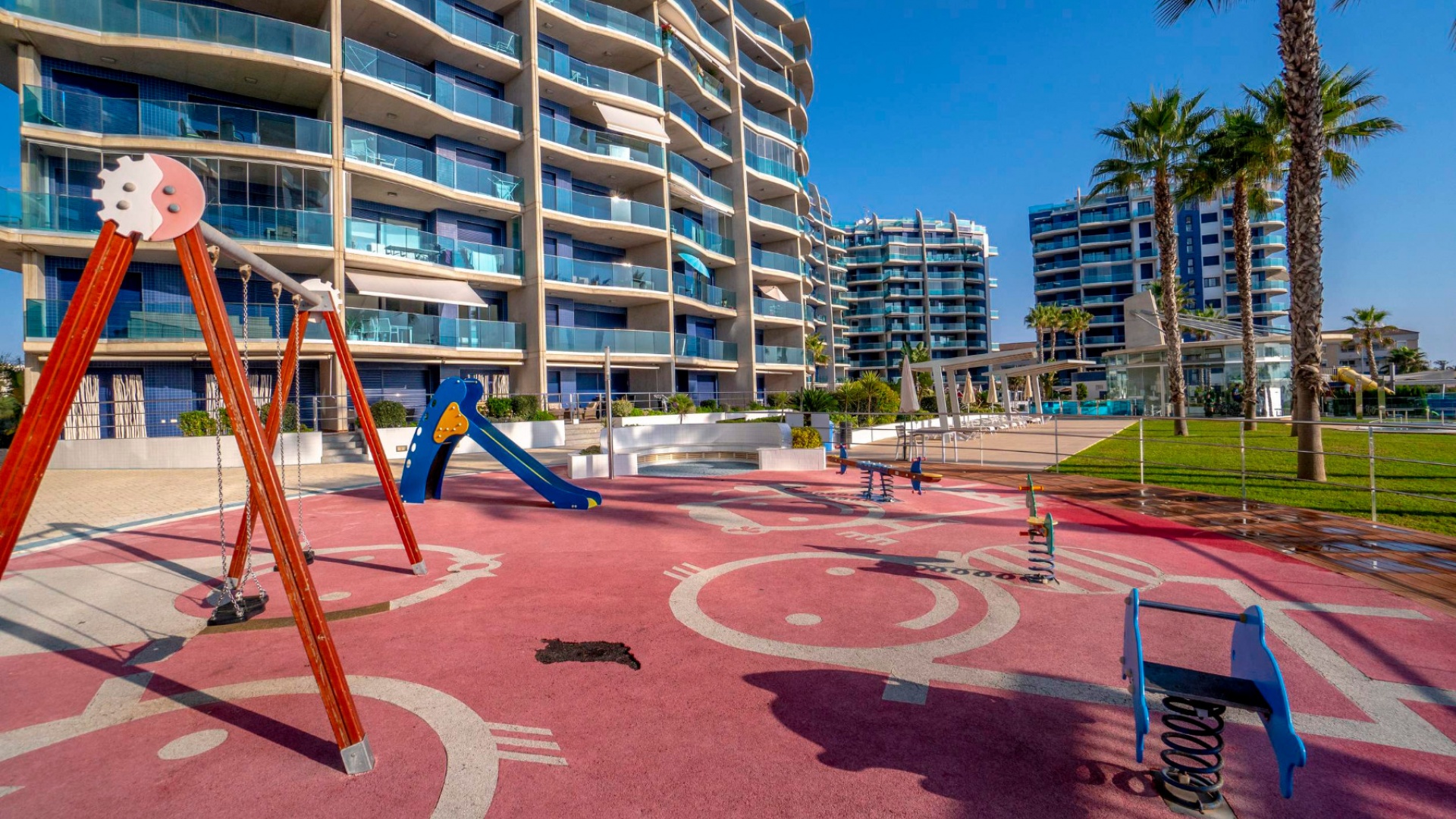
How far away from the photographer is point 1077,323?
8056 cm

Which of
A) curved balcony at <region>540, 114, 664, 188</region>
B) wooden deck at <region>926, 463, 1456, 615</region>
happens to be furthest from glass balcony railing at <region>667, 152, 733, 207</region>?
wooden deck at <region>926, 463, 1456, 615</region>

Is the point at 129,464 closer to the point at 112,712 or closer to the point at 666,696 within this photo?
the point at 112,712

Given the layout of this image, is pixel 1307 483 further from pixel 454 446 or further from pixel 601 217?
pixel 601 217

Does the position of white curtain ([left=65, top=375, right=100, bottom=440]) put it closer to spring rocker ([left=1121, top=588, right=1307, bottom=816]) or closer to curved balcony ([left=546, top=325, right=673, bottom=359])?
curved balcony ([left=546, top=325, right=673, bottom=359])

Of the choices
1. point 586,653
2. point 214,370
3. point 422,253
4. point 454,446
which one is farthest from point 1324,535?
point 422,253

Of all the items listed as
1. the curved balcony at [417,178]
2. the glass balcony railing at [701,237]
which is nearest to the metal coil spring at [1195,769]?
the curved balcony at [417,178]

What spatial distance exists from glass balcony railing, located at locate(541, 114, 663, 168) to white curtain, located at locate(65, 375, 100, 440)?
18.2m

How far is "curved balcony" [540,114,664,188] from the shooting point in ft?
95.7

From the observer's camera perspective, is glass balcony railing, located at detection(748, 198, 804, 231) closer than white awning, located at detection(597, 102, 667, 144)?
No

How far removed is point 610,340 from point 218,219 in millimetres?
14347

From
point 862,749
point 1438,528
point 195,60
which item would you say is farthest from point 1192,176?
point 195,60

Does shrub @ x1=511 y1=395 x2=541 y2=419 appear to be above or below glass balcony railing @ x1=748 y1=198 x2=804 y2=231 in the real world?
below

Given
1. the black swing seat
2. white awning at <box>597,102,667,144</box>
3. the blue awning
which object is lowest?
the black swing seat

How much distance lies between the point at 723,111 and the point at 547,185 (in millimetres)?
15296
